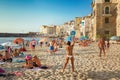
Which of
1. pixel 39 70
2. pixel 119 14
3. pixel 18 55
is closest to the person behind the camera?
pixel 39 70

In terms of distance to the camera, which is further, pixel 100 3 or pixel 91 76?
pixel 100 3

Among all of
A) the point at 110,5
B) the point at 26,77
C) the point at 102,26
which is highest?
the point at 110,5

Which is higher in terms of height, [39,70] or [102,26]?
[102,26]

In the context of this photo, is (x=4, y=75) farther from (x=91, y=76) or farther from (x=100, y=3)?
(x=100, y=3)

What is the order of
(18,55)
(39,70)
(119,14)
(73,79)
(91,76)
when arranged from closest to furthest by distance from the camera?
1. (73,79)
2. (91,76)
3. (39,70)
4. (18,55)
5. (119,14)

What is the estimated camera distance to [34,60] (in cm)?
1369

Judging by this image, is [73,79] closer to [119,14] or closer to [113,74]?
[113,74]

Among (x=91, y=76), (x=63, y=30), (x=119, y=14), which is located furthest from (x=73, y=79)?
(x=63, y=30)

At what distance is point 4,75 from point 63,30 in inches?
5958

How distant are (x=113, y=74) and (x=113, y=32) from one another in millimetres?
38422

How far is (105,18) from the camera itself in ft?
162

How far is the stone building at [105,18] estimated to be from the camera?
161 ft

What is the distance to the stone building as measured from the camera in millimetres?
49031

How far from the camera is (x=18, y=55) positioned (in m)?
22.6
